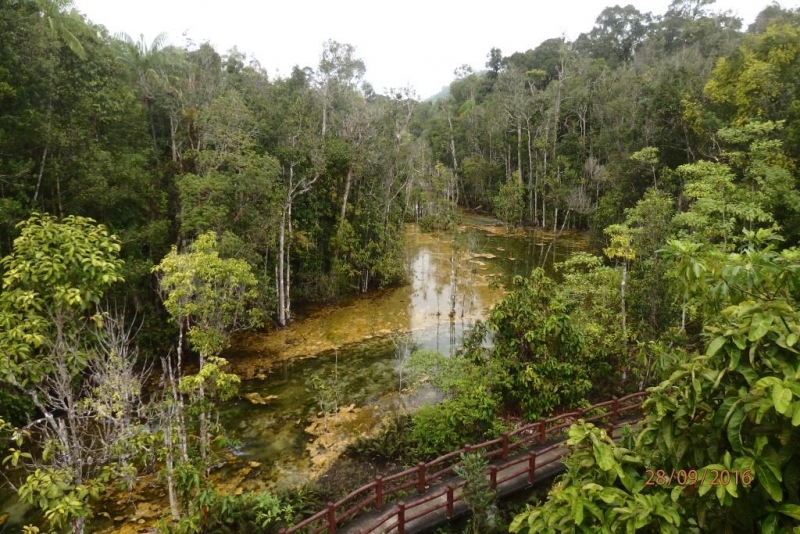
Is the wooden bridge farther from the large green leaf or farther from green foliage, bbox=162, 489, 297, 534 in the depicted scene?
the large green leaf

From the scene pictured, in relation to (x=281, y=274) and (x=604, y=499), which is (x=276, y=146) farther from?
(x=604, y=499)

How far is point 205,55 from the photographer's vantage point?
68.5 ft

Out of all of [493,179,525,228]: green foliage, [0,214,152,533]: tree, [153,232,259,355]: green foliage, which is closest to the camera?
[0,214,152,533]: tree

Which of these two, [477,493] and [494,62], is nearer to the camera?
[477,493]

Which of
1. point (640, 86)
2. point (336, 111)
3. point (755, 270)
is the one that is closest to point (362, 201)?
point (336, 111)

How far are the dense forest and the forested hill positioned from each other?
0.11 meters

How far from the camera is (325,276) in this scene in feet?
70.9

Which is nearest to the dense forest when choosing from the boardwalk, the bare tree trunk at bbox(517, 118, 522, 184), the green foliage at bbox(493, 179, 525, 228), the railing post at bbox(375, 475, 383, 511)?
the boardwalk

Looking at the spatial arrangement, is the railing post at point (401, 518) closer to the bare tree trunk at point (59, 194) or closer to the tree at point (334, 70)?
the bare tree trunk at point (59, 194)

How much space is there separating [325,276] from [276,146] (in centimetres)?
634

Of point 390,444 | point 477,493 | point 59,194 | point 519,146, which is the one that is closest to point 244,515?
point 390,444

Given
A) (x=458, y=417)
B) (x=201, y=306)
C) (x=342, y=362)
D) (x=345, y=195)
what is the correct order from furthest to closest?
(x=345, y=195), (x=342, y=362), (x=458, y=417), (x=201, y=306)

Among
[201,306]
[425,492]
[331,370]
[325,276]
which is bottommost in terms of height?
[331,370]

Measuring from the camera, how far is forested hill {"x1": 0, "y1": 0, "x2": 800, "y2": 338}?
12086mm
